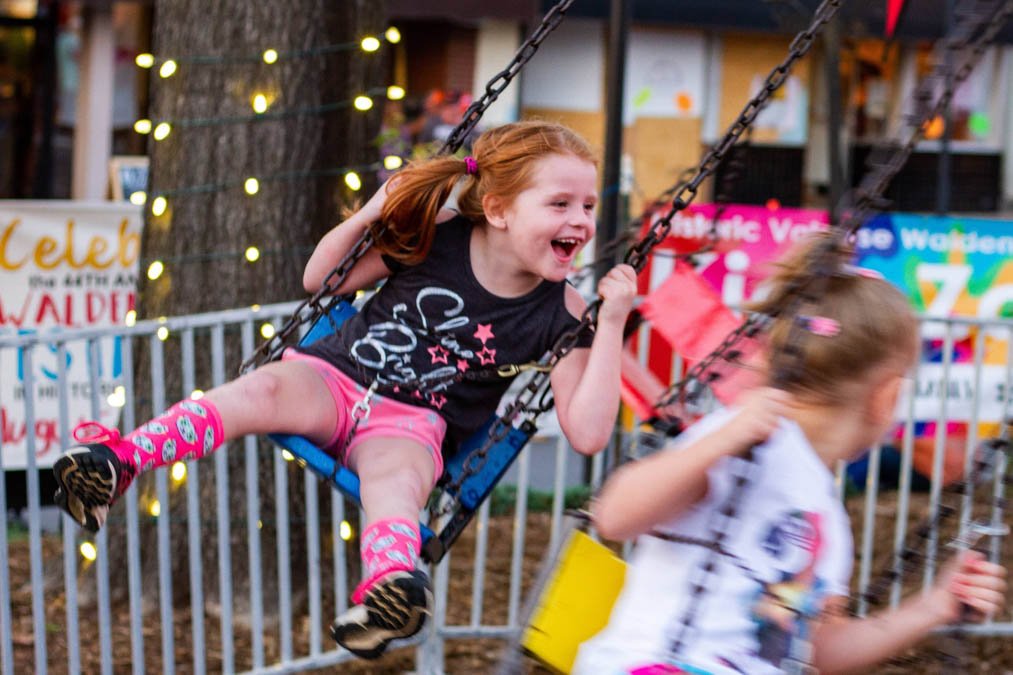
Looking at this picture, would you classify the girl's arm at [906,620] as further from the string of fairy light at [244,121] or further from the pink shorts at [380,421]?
the string of fairy light at [244,121]

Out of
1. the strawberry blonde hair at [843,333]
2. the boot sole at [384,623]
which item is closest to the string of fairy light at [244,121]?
the boot sole at [384,623]

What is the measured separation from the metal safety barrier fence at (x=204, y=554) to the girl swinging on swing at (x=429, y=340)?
1.02 m

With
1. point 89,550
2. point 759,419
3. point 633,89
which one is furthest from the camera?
point 633,89

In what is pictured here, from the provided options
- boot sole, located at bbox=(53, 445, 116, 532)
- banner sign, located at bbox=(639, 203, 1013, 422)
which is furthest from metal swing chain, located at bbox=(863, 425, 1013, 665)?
banner sign, located at bbox=(639, 203, 1013, 422)

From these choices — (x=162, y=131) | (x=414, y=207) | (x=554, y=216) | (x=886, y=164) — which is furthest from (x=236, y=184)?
(x=886, y=164)

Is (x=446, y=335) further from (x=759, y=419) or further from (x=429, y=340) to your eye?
(x=759, y=419)

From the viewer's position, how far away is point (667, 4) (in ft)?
47.0

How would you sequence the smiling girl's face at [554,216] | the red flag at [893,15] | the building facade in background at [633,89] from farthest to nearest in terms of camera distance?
1. the building facade in background at [633,89]
2. the red flag at [893,15]
3. the smiling girl's face at [554,216]

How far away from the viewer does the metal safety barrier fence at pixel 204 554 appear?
13.5 feet

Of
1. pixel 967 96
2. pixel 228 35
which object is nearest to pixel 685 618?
pixel 228 35

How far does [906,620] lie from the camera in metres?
2.19

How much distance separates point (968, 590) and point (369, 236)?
1.45 metres

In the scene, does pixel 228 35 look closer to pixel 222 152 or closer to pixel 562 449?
pixel 222 152

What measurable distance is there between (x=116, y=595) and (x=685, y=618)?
3.41m
